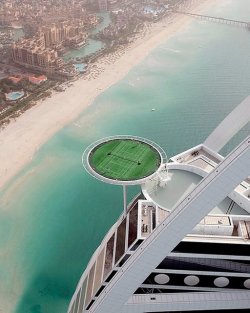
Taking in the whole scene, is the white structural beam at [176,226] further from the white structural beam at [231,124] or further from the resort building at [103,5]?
the resort building at [103,5]

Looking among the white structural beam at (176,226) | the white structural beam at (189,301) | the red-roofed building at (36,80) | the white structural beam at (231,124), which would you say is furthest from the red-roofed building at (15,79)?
the white structural beam at (189,301)

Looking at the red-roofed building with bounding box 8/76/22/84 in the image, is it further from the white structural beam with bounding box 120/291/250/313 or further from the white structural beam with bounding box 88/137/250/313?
the white structural beam with bounding box 120/291/250/313

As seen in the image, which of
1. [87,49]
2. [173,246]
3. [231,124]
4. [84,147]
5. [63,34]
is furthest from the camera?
[63,34]

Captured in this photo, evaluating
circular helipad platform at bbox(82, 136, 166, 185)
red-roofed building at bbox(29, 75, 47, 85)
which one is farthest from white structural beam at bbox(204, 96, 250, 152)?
red-roofed building at bbox(29, 75, 47, 85)

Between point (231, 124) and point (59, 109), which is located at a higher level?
point (231, 124)

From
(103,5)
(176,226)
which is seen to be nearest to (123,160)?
(176,226)

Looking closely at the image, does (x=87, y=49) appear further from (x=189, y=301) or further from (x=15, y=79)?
(x=189, y=301)
